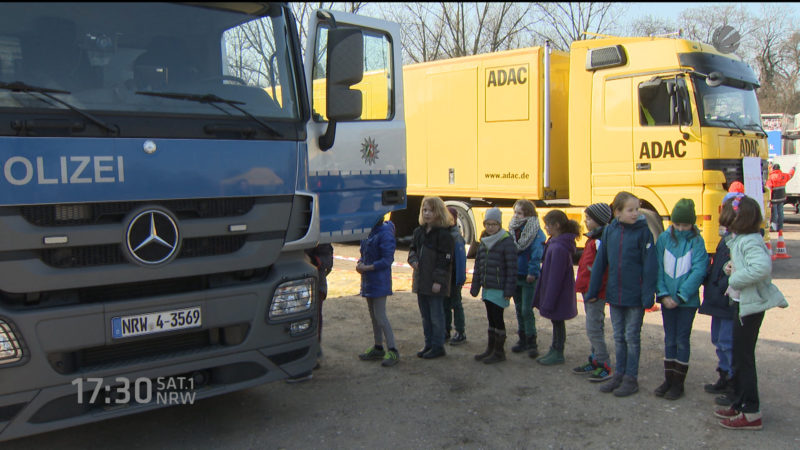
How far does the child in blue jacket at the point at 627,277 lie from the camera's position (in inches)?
183

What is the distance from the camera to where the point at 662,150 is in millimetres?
8953

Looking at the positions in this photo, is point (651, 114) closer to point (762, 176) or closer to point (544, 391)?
point (762, 176)

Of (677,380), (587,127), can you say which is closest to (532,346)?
(677,380)

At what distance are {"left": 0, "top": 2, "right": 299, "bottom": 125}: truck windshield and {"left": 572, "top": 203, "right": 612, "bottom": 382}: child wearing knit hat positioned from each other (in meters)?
2.51

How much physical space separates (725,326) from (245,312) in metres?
3.30

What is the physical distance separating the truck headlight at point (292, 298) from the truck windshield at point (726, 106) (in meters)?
6.70

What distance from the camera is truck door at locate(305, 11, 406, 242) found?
16.7ft

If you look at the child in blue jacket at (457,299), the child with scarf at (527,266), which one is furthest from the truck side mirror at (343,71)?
the child with scarf at (527,266)

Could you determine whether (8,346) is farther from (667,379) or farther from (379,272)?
(667,379)

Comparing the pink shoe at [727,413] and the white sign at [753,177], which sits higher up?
the white sign at [753,177]

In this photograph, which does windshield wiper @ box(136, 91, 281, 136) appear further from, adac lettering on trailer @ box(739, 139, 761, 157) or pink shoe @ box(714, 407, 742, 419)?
adac lettering on trailer @ box(739, 139, 761, 157)

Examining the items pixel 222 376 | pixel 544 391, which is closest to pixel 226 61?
pixel 222 376

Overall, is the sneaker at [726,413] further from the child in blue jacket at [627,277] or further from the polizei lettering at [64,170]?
the polizei lettering at [64,170]

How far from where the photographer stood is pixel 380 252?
548cm
